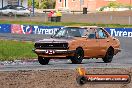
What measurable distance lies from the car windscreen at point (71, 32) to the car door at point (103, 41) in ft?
2.84

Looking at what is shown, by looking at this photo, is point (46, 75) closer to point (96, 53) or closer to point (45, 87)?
point (45, 87)

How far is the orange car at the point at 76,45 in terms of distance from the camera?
2066cm

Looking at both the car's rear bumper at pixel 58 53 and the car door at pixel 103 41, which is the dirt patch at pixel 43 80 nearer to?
the car's rear bumper at pixel 58 53

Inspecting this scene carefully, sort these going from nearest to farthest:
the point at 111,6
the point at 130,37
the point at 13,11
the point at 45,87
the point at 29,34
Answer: the point at 45,87, the point at 130,37, the point at 29,34, the point at 13,11, the point at 111,6

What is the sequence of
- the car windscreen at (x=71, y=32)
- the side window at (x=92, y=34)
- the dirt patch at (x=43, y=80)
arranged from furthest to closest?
the side window at (x=92, y=34)
the car windscreen at (x=71, y=32)
the dirt patch at (x=43, y=80)

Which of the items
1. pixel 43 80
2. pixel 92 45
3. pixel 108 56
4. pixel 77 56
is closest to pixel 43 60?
pixel 77 56

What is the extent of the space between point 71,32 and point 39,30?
23962 millimetres

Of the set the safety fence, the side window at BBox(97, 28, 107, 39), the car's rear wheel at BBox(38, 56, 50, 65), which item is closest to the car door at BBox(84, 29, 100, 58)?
the side window at BBox(97, 28, 107, 39)

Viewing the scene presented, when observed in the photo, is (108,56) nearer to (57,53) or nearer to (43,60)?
(43,60)

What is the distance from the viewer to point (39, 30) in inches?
1796

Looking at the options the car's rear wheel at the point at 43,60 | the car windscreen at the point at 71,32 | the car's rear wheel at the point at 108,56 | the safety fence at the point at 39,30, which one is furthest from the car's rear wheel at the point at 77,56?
the safety fence at the point at 39,30

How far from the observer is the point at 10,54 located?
2702cm

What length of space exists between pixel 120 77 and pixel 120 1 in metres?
90.3

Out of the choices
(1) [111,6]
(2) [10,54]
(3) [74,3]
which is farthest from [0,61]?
(3) [74,3]
